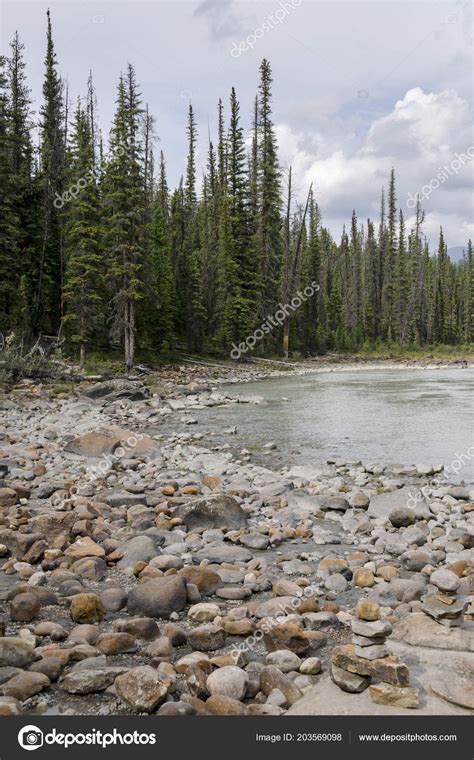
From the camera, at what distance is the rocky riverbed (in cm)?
323

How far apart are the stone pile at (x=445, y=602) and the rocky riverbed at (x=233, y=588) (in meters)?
0.02

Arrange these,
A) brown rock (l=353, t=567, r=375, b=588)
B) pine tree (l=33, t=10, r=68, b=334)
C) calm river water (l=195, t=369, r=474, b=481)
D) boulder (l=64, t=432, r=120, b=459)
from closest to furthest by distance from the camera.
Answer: brown rock (l=353, t=567, r=375, b=588), boulder (l=64, t=432, r=120, b=459), calm river water (l=195, t=369, r=474, b=481), pine tree (l=33, t=10, r=68, b=334)

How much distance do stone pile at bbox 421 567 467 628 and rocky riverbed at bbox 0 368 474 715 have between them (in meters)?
0.02

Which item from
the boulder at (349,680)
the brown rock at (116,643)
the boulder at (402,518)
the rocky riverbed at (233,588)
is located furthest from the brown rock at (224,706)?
the boulder at (402,518)

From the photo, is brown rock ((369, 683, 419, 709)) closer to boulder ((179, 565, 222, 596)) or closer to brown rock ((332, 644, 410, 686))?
brown rock ((332, 644, 410, 686))

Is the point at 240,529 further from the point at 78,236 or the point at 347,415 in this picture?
the point at 78,236

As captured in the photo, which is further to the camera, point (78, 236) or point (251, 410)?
point (78, 236)

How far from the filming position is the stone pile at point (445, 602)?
13.3ft

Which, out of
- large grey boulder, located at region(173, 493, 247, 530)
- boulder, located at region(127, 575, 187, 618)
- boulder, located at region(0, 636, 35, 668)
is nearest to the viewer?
boulder, located at region(0, 636, 35, 668)

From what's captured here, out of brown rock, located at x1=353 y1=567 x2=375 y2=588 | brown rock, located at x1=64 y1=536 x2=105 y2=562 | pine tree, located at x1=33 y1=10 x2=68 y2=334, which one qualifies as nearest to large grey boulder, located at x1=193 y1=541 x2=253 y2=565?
brown rock, located at x1=64 y1=536 x2=105 y2=562

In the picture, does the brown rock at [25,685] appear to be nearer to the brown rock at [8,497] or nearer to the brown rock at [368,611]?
the brown rock at [368,611]
